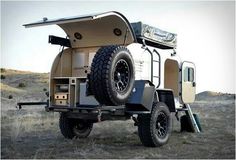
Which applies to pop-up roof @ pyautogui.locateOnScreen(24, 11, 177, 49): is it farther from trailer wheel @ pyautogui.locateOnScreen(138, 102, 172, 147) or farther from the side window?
the side window

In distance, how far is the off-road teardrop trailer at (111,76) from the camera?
25.1 ft

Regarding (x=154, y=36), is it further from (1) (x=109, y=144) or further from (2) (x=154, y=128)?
(1) (x=109, y=144)

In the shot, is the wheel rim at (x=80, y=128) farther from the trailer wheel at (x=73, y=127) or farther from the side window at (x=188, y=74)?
the side window at (x=188, y=74)

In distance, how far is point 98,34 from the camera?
369 inches

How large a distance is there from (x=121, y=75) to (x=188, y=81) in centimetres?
474

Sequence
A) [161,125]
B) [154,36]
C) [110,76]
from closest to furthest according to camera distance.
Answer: [110,76] < [161,125] < [154,36]

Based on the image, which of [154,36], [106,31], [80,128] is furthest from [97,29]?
[80,128]

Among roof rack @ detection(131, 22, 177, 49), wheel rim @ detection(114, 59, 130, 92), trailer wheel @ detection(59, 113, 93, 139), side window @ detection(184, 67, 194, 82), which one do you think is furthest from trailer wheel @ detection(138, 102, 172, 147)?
side window @ detection(184, 67, 194, 82)

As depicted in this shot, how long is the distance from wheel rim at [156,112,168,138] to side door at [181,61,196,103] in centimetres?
270

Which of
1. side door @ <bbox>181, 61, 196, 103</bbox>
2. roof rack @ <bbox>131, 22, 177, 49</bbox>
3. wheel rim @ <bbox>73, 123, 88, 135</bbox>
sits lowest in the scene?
wheel rim @ <bbox>73, 123, 88, 135</bbox>

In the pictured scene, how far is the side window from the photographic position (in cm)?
1206

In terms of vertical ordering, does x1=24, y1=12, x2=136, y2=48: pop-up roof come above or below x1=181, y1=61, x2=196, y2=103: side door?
above

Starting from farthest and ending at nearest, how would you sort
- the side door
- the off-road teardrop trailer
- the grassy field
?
the side door
the grassy field
the off-road teardrop trailer

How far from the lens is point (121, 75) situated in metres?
8.12
